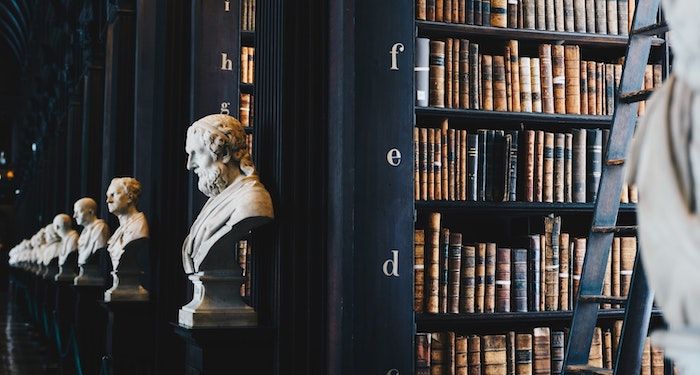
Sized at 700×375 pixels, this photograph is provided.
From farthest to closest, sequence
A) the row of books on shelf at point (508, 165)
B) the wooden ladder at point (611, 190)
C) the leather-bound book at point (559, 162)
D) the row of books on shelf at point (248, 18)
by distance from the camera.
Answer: the row of books on shelf at point (248, 18) → the leather-bound book at point (559, 162) → the row of books on shelf at point (508, 165) → the wooden ladder at point (611, 190)

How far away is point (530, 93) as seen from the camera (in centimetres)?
363

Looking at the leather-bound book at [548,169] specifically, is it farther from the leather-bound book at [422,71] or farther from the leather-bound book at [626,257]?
the leather-bound book at [422,71]

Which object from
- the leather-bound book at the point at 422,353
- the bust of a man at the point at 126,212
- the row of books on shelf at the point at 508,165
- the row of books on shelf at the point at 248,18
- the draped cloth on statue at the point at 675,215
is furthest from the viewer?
the bust of a man at the point at 126,212

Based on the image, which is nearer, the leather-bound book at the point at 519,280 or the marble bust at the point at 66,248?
the leather-bound book at the point at 519,280

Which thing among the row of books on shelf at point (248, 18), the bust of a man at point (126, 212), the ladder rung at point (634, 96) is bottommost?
the bust of a man at point (126, 212)

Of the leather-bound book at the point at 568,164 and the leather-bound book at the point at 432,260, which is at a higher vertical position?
the leather-bound book at the point at 568,164

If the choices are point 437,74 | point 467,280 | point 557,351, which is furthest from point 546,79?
point 557,351

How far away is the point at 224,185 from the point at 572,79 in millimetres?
1421

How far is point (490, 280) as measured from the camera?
347 cm

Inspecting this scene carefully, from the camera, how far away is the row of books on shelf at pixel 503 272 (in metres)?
3.32

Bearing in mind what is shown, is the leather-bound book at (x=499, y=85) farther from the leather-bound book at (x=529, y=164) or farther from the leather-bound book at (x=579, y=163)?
the leather-bound book at (x=579, y=163)

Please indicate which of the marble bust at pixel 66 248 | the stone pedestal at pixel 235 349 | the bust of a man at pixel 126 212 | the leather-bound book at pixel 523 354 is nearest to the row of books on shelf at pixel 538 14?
the leather-bound book at pixel 523 354

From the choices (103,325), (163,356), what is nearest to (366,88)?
(163,356)

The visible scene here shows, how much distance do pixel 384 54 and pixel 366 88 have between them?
0.42 feet
